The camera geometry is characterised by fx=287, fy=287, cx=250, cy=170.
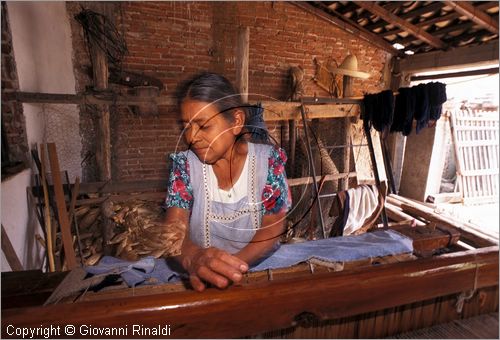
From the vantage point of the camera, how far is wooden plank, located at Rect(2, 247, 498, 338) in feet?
1.64

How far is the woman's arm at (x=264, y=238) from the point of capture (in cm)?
127

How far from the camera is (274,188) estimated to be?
1.35 meters

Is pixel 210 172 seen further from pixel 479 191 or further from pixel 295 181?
pixel 479 191

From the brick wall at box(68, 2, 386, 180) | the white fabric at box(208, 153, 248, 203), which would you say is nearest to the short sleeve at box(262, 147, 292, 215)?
the white fabric at box(208, 153, 248, 203)

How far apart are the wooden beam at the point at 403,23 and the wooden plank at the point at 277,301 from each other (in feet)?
14.5

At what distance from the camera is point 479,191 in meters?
5.46

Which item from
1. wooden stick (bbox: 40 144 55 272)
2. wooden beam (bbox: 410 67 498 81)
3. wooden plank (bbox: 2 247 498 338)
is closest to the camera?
wooden plank (bbox: 2 247 498 338)

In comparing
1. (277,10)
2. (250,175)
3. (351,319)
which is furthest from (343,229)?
(277,10)

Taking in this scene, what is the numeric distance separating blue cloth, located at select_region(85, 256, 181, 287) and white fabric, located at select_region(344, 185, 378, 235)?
185 centimetres

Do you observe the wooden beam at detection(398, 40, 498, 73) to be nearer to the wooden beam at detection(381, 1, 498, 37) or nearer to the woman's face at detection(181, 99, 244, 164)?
the wooden beam at detection(381, 1, 498, 37)

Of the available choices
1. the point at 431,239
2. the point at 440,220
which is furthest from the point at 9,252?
the point at 440,220

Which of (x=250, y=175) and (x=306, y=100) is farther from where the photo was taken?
(x=306, y=100)

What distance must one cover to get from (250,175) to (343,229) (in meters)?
1.60

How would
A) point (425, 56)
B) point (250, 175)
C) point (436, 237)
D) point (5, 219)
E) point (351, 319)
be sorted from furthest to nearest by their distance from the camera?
point (425, 56) → point (5, 219) → point (250, 175) → point (436, 237) → point (351, 319)
